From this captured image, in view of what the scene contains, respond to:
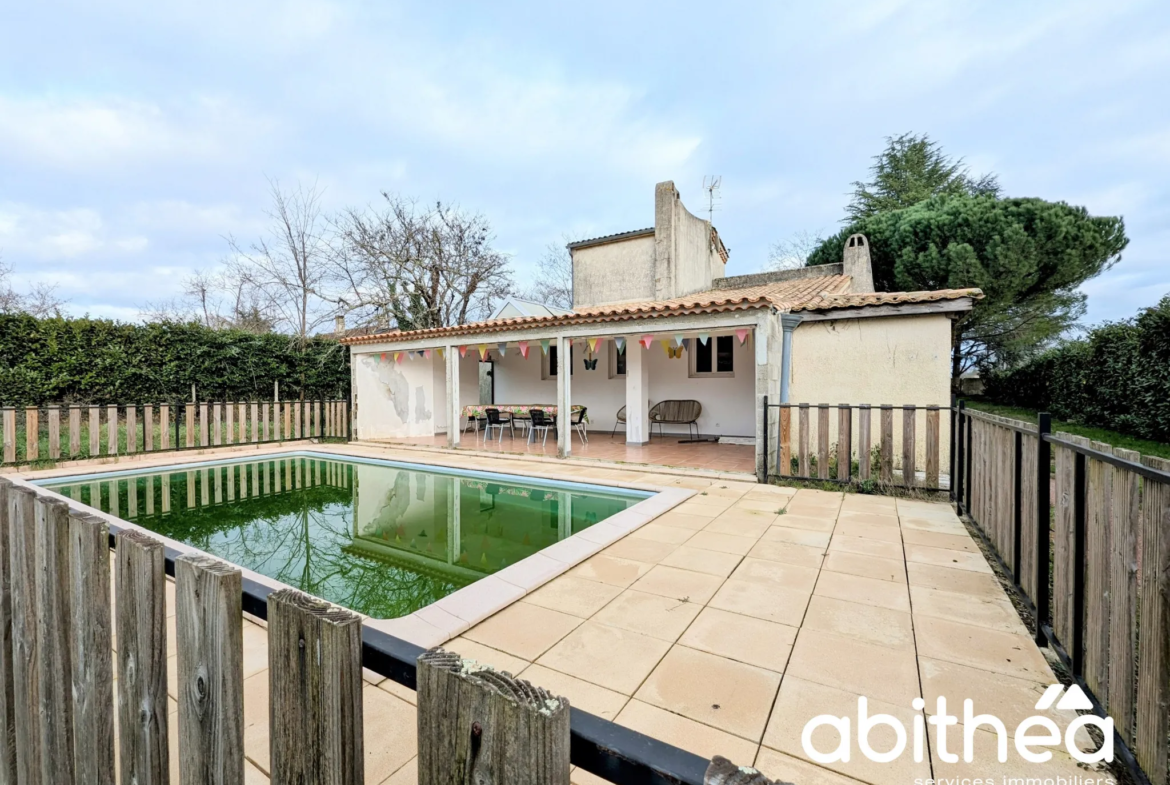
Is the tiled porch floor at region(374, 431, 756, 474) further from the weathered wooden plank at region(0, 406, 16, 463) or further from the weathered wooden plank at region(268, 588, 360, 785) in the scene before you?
the weathered wooden plank at region(268, 588, 360, 785)

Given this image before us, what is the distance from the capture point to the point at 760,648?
2.61 m

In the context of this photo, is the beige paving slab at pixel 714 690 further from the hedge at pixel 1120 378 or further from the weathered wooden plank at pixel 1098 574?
the hedge at pixel 1120 378

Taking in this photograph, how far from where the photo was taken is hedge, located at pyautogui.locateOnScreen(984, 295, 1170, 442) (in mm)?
7730

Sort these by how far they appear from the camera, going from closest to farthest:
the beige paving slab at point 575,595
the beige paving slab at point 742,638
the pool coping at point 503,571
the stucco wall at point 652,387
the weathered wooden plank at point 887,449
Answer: the beige paving slab at point 742,638 < the pool coping at point 503,571 < the beige paving slab at point 575,595 < the weathered wooden plank at point 887,449 < the stucco wall at point 652,387

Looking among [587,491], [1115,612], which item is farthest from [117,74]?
[1115,612]

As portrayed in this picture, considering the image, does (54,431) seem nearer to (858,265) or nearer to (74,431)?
(74,431)

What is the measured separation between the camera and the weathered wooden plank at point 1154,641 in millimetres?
1496

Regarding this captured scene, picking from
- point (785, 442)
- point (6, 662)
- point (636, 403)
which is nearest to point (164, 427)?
point (636, 403)

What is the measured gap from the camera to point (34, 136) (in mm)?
11734

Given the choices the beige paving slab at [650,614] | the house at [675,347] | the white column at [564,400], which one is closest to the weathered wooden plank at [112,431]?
the house at [675,347]

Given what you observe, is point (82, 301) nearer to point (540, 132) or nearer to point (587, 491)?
point (540, 132)

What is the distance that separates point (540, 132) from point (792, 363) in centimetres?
1237

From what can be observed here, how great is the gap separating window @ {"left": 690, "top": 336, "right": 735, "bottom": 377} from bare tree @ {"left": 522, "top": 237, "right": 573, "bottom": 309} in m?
17.4

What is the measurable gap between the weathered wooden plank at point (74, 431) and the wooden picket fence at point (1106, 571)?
478 inches
